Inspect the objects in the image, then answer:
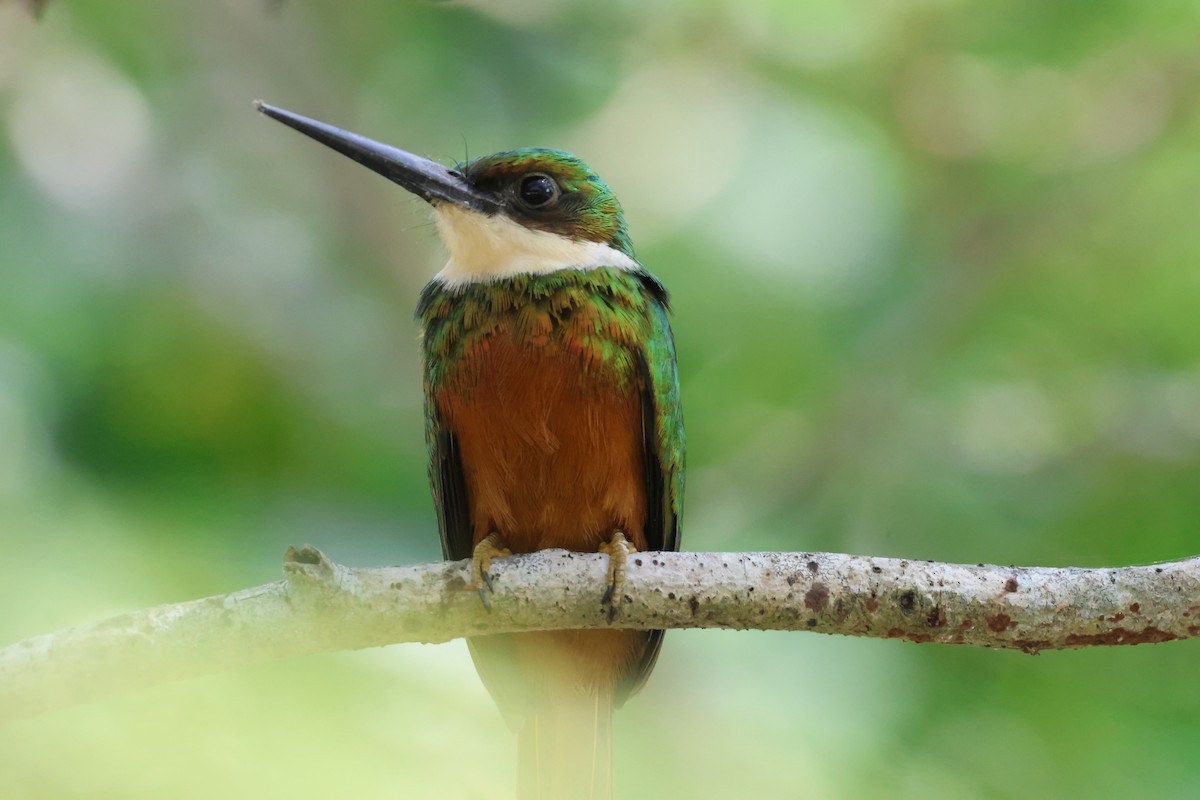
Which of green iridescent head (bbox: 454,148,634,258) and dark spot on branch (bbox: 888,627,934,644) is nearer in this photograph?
dark spot on branch (bbox: 888,627,934,644)

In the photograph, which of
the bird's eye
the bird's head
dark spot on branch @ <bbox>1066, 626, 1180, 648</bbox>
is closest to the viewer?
dark spot on branch @ <bbox>1066, 626, 1180, 648</bbox>

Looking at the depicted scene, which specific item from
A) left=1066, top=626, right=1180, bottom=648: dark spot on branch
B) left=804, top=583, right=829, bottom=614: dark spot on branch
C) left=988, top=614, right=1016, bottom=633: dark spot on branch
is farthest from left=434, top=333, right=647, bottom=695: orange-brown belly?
left=1066, top=626, right=1180, bottom=648: dark spot on branch

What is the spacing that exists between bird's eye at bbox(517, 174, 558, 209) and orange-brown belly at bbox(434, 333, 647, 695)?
453 mm

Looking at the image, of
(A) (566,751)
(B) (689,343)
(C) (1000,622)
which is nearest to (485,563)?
(A) (566,751)

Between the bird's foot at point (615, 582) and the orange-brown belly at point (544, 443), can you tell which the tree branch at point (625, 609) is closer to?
the bird's foot at point (615, 582)

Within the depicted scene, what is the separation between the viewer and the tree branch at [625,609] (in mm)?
1805

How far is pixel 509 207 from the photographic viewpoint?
272 centimetres

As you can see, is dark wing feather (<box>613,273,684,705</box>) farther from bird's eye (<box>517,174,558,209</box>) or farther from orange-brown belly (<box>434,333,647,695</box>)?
bird's eye (<box>517,174,558,209</box>)

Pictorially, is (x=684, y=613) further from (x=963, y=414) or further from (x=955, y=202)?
(x=955, y=202)

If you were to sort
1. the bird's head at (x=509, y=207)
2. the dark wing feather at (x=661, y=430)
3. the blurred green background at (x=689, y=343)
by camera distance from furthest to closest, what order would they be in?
the bird's head at (x=509, y=207) → the dark wing feather at (x=661, y=430) → the blurred green background at (x=689, y=343)

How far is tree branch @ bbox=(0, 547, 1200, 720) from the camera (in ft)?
5.92

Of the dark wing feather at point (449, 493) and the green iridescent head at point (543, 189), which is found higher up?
the green iridescent head at point (543, 189)

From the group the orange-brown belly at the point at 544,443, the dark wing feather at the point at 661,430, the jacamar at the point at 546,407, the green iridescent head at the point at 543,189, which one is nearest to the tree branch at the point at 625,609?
the jacamar at the point at 546,407

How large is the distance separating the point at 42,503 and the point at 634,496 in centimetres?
115
